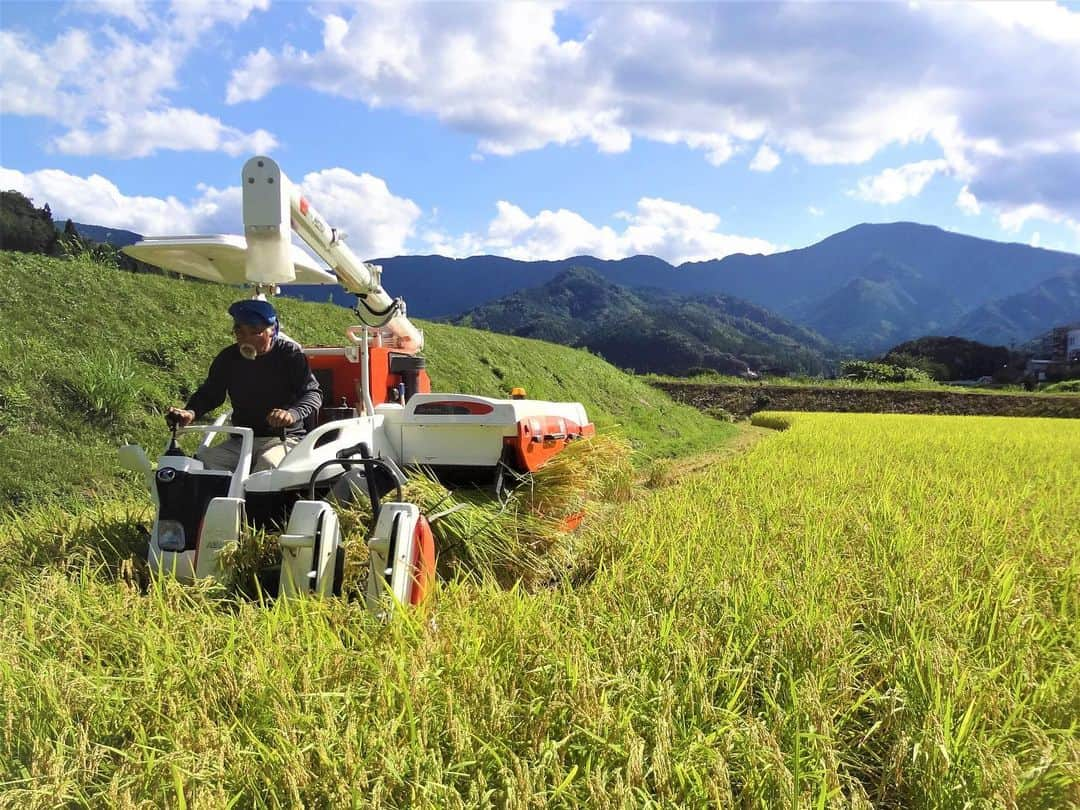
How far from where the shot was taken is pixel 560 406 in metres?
5.21

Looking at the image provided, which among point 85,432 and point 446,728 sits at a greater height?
point 85,432

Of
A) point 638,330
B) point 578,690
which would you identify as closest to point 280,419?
point 578,690

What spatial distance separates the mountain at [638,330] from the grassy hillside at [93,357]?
26358 mm

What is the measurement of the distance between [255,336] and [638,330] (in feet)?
297

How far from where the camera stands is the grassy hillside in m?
6.60

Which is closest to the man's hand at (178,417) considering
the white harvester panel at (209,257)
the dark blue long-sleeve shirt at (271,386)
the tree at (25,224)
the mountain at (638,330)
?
the dark blue long-sleeve shirt at (271,386)

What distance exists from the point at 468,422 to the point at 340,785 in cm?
253

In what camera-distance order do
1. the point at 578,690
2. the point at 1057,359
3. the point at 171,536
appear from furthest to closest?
1. the point at 1057,359
2. the point at 171,536
3. the point at 578,690

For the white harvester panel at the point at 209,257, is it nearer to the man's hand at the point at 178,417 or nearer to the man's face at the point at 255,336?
the man's face at the point at 255,336

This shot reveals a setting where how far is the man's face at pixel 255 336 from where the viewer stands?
12.7ft

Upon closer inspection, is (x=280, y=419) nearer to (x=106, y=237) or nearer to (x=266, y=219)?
(x=266, y=219)

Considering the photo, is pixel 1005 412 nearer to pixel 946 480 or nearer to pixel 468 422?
pixel 946 480

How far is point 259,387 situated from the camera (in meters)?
4.05

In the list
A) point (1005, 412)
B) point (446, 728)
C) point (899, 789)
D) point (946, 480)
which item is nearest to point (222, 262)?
point (446, 728)
